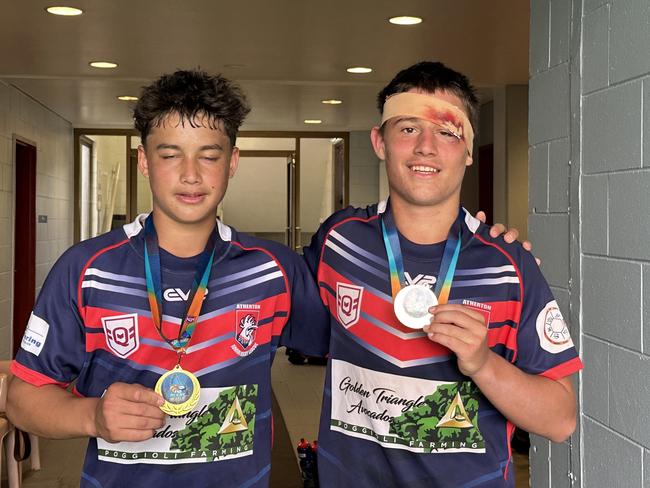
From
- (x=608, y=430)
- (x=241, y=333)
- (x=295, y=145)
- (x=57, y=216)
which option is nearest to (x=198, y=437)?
(x=241, y=333)

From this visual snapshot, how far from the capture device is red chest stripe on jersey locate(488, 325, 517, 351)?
1.79 m

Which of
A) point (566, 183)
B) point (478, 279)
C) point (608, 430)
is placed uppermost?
point (566, 183)

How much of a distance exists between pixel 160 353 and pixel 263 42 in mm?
4791

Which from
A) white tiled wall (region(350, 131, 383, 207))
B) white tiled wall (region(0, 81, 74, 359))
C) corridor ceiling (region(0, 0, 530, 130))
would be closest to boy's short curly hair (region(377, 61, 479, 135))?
corridor ceiling (region(0, 0, 530, 130))

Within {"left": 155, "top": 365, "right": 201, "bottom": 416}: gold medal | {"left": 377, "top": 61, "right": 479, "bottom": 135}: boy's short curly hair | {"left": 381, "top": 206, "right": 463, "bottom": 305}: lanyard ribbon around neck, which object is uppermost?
{"left": 377, "top": 61, "right": 479, "bottom": 135}: boy's short curly hair

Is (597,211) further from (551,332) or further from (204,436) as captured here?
(204,436)

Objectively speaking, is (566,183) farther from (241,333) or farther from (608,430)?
(241,333)

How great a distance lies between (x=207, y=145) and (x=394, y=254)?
462 mm

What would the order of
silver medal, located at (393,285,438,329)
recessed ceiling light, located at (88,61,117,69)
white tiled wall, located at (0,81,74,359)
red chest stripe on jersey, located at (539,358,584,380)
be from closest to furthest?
silver medal, located at (393,285,438,329) < red chest stripe on jersey, located at (539,358,584,380) < recessed ceiling light, located at (88,61,117,69) < white tiled wall, located at (0,81,74,359)

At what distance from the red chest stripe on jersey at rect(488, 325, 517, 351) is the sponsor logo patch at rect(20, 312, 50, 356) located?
91 cm

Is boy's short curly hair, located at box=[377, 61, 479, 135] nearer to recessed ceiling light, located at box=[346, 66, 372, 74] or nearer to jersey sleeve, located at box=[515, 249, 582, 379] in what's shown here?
jersey sleeve, located at box=[515, 249, 582, 379]

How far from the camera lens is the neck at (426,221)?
1.88 m

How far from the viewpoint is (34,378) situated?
1780mm

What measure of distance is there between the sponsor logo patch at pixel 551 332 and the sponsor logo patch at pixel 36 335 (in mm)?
1011
